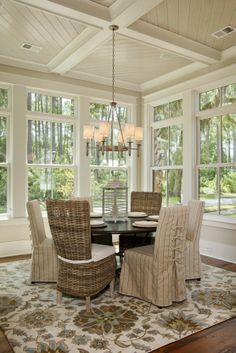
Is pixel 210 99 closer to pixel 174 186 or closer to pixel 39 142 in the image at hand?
pixel 174 186

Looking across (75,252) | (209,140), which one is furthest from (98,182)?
(75,252)

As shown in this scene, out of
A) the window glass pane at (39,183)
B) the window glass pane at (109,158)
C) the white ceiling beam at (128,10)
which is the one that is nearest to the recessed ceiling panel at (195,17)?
the white ceiling beam at (128,10)

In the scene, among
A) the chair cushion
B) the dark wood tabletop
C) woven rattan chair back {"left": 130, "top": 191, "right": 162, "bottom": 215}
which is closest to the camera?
the chair cushion

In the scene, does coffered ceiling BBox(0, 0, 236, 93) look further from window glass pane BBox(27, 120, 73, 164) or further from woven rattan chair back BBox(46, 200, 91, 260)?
woven rattan chair back BBox(46, 200, 91, 260)

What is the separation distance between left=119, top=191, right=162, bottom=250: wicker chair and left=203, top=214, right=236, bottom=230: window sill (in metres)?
1.01

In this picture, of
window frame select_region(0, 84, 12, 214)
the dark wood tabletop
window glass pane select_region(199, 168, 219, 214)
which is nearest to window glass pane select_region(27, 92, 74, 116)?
window frame select_region(0, 84, 12, 214)

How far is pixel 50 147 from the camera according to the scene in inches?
215

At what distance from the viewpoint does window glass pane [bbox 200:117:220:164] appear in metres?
4.98

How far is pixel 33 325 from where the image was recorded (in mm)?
2555

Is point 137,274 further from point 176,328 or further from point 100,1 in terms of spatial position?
point 100,1

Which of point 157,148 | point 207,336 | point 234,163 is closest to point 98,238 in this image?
point 207,336

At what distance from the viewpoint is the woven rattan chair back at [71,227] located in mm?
2721

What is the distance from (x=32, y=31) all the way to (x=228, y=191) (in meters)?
3.67

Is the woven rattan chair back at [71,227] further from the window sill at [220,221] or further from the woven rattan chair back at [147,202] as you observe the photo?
the window sill at [220,221]
